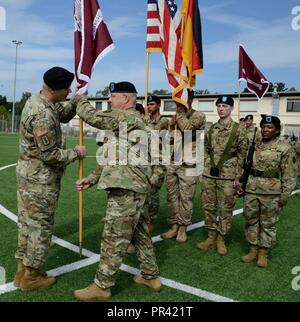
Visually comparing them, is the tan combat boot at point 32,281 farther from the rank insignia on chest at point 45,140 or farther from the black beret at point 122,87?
the black beret at point 122,87

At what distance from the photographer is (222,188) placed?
5.51 metres

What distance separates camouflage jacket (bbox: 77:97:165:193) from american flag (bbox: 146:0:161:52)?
8.63 ft

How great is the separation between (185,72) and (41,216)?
10.8 feet

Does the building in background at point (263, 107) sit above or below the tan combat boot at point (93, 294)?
above

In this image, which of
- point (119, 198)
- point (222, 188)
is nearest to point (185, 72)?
point (222, 188)

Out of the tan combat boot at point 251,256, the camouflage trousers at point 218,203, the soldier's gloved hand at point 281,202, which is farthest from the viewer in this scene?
the camouflage trousers at point 218,203

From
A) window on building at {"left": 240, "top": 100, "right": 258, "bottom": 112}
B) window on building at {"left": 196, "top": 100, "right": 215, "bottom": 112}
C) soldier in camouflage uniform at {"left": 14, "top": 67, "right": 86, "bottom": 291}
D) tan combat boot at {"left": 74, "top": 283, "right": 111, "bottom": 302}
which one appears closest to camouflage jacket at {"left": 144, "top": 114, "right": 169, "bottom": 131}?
soldier in camouflage uniform at {"left": 14, "top": 67, "right": 86, "bottom": 291}

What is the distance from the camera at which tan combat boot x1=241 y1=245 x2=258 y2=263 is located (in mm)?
5141

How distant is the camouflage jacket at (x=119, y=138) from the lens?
3824 mm

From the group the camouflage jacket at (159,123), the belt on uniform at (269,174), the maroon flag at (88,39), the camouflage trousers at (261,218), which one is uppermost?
the maroon flag at (88,39)

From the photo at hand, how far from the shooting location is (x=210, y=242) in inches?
222

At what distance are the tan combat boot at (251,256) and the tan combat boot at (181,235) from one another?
3.40 feet

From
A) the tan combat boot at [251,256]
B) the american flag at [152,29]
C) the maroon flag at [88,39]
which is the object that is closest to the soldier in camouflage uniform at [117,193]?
the maroon flag at [88,39]
